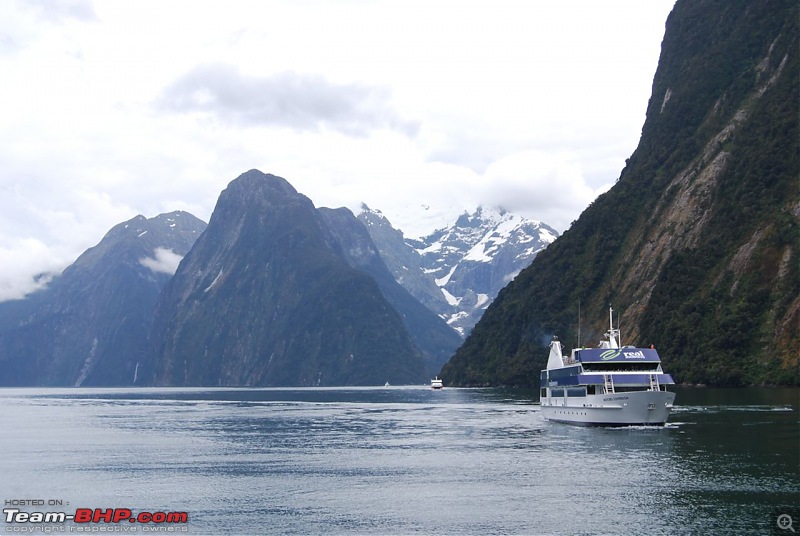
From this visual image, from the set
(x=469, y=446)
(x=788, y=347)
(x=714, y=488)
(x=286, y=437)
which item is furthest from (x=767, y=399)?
(x=714, y=488)

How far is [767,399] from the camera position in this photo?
155 m

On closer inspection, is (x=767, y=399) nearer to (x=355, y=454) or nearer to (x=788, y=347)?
(x=788, y=347)

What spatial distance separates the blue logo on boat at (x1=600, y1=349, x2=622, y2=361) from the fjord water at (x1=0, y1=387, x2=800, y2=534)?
32.0ft

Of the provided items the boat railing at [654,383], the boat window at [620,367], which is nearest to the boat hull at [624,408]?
the boat railing at [654,383]

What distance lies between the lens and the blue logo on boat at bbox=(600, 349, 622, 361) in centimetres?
11950

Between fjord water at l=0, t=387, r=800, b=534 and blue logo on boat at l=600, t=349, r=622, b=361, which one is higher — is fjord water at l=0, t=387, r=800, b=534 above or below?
below

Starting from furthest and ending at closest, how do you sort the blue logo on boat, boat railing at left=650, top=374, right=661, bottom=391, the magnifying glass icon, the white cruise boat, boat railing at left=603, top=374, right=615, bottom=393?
the blue logo on boat
boat railing at left=603, top=374, right=615, bottom=393
boat railing at left=650, top=374, right=661, bottom=391
the white cruise boat
the magnifying glass icon

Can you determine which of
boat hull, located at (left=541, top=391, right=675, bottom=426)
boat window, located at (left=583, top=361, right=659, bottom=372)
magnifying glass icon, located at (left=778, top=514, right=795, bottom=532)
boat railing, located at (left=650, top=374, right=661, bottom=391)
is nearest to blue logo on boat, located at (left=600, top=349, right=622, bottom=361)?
boat window, located at (left=583, top=361, right=659, bottom=372)

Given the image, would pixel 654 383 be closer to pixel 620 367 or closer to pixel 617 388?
pixel 620 367

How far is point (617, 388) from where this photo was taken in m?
121

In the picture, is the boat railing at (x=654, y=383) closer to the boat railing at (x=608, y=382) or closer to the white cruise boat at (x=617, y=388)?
the white cruise boat at (x=617, y=388)

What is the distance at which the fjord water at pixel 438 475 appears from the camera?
56938 mm

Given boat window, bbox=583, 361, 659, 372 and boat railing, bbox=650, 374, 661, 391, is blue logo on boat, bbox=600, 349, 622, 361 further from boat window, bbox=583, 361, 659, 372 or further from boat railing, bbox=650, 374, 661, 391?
boat railing, bbox=650, 374, 661, 391

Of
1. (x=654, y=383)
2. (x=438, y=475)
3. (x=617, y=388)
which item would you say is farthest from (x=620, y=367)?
(x=438, y=475)
